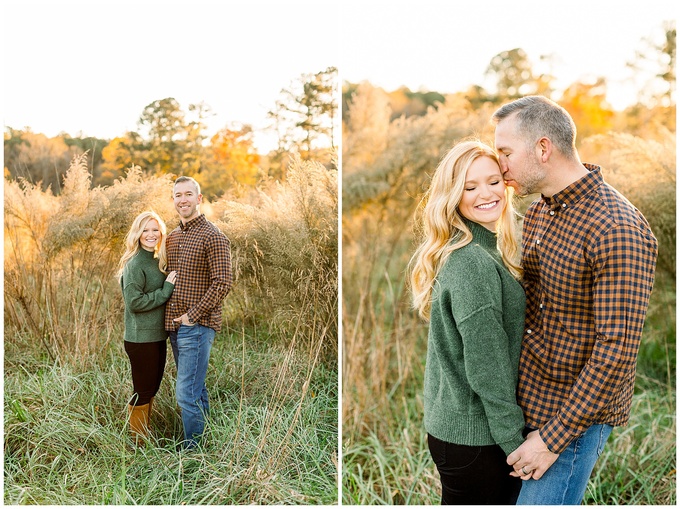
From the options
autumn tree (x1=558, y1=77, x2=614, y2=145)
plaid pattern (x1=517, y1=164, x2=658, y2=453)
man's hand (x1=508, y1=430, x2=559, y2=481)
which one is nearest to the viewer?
plaid pattern (x1=517, y1=164, x2=658, y2=453)

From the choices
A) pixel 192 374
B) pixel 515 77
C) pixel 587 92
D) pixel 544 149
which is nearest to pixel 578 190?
pixel 544 149

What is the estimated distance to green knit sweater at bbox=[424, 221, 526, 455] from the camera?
1621 mm

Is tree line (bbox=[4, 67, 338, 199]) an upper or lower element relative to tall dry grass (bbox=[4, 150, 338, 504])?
upper

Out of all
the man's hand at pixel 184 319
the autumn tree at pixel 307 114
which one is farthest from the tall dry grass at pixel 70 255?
the autumn tree at pixel 307 114

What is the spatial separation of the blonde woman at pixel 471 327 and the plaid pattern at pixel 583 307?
76mm

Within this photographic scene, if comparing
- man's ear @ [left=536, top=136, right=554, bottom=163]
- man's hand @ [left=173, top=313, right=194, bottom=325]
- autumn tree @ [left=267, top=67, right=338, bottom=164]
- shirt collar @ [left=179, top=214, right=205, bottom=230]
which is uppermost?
autumn tree @ [left=267, top=67, right=338, bottom=164]

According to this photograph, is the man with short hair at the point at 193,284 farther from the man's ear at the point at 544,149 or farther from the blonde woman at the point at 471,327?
the man's ear at the point at 544,149

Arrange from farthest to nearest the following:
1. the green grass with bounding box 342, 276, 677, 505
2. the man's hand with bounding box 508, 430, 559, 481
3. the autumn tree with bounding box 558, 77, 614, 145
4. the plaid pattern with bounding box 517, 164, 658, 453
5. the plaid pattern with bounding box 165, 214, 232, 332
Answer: the autumn tree with bounding box 558, 77, 614, 145
the green grass with bounding box 342, 276, 677, 505
the plaid pattern with bounding box 165, 214, 232, 332
the man's hand with bounding box 508, 430, 559, 481
the plaid pattern with bounding box 517, 164, 658, 453

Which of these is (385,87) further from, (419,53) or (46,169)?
(46,169)

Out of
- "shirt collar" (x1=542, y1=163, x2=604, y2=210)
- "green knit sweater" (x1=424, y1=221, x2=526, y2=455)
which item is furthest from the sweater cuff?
"shirt collar" (x1=542, y1=163, x2=604, y2=210)

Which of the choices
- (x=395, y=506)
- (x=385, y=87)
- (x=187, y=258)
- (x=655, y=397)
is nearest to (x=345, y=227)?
(x=385, y=87)

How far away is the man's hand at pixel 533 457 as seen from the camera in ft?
5.45

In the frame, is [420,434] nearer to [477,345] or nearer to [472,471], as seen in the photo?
[472,471]

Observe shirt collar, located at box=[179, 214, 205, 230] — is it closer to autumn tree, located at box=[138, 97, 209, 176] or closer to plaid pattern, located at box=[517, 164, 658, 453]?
autumn tree, located at box=[138, 97, 209, 176]
